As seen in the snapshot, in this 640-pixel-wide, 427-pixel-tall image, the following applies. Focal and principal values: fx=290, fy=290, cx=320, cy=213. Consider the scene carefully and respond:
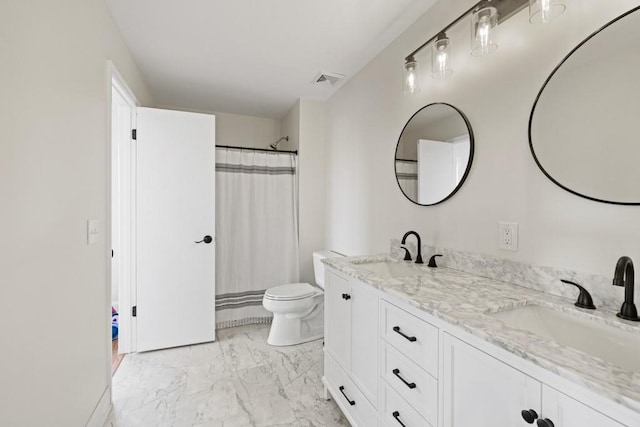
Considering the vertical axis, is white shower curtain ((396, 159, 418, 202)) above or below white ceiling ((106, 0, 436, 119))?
below

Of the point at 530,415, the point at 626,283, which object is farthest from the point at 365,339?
the point at 626,283

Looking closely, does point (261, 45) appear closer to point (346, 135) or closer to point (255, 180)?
point (346, 135)

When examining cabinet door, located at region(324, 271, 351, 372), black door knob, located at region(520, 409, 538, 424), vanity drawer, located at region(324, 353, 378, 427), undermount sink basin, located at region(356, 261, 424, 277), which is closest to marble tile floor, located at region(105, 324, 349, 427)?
vanity drawer, located at region(324, 353, 378, 427)

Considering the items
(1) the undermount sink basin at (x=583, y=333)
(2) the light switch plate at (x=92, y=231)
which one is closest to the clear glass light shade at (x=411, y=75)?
(1) the undermount sink basin at (x=583, y=333)

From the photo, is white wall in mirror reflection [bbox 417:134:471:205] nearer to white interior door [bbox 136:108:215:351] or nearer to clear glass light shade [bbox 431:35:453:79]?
clear glass light shade [bbox 431:35:453:79]

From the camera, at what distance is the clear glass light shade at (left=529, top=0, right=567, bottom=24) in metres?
1.01

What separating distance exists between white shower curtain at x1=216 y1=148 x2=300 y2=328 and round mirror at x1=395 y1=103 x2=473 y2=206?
150cm

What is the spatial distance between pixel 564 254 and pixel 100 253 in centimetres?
224

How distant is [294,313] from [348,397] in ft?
3.46

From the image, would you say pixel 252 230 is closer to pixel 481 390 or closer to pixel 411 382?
pixel 411 382

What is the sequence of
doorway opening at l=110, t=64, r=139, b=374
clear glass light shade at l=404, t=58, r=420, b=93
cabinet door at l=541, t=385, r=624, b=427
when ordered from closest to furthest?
cabinet door at l=541, t=385, r=624, b=427 < clear glass light shade at l=404, t=58, r=420, b=93 < doorway opening at l=110, t=64, r=139, b=374

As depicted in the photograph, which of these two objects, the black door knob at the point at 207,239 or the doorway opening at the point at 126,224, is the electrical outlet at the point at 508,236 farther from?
the doorway opening at the point at 126,224

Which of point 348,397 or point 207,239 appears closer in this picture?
point 348,397

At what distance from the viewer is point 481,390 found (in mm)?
806
